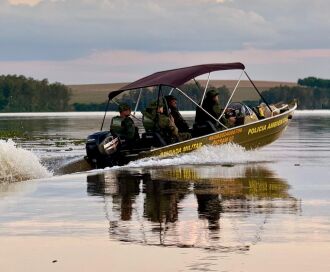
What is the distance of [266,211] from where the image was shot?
14453 mm

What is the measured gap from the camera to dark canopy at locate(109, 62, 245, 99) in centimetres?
2711

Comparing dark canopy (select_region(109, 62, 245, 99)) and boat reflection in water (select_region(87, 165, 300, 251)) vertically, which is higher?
dark canopy (select_region(109, 62, 245, 99))

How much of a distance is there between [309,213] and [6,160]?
29.3 feet

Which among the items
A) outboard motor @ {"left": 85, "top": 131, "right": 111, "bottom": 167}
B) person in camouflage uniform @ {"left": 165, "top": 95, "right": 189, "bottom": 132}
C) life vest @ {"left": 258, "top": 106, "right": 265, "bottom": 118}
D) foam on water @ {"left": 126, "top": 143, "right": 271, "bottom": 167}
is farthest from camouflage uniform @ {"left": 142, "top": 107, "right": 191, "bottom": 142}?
life vest @ {"left": 258, "top": 106, "right": 265, "bottom": 118}

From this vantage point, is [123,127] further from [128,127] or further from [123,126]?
[128,127]

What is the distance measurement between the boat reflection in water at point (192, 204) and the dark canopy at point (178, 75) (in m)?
4.50

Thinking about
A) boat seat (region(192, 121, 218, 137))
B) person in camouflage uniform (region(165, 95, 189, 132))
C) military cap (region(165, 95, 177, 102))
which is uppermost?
military cap (region(165, 95, 177, 102))

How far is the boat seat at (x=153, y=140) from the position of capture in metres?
25.6

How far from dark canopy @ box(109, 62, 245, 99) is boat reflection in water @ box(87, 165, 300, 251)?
14.8 ft

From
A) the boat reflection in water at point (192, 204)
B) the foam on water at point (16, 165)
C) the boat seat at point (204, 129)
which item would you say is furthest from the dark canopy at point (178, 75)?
the foam on water at point (16, 165)

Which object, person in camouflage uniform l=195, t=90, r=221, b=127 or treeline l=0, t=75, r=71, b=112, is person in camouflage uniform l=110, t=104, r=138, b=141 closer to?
person in camouflage uniform l=195, t=90, r=221, b=127

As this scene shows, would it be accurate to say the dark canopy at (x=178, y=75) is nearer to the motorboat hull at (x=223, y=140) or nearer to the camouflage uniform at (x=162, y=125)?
the camouflage uniform at (x=162, y=125)

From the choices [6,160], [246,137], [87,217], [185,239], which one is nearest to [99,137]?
[6,160]

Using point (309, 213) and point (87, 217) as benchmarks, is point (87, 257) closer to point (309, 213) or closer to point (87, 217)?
point (87, 217)
